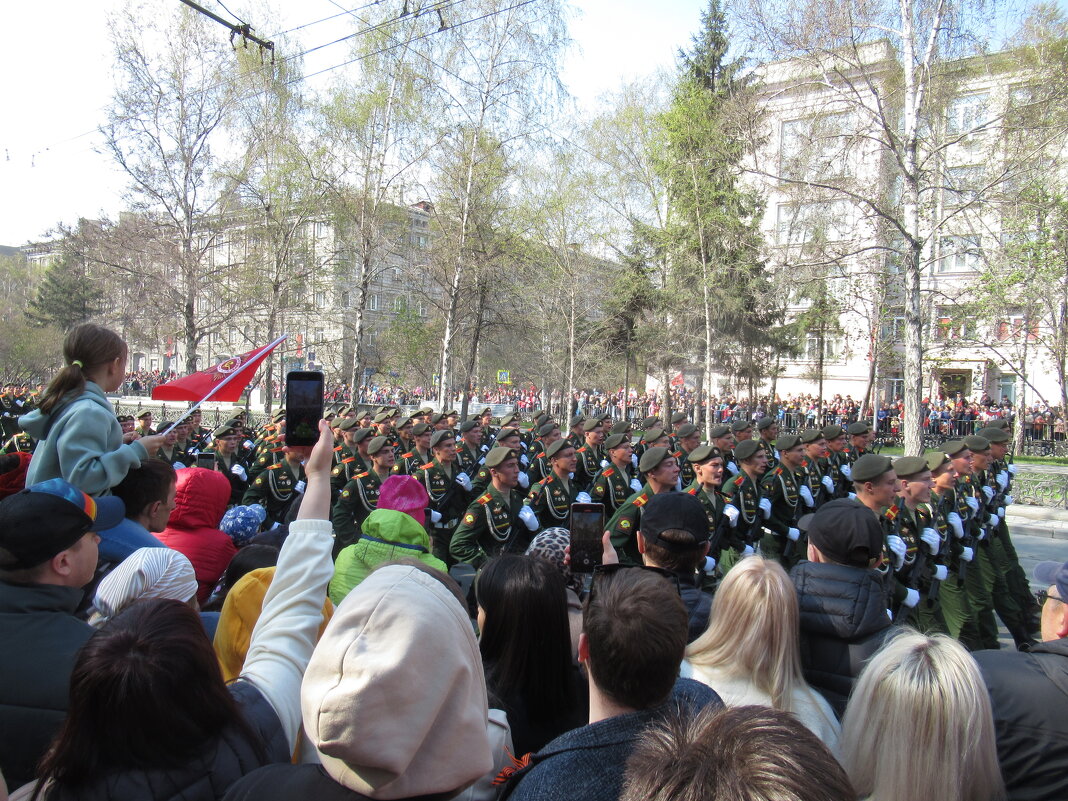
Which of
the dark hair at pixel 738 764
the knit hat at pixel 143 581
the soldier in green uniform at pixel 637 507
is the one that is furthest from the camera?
the soldier in green uniform at pixel 637 507

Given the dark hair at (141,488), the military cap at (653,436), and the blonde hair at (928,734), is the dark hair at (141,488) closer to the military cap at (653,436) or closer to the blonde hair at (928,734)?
the blonde hair at (928,734)

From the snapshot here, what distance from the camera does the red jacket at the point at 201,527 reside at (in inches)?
140

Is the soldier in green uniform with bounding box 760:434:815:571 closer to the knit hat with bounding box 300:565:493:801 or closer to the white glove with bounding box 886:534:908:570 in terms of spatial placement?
the white glove with bounding box 886:534:908:570

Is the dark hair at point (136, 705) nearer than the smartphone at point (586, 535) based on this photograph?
Yes

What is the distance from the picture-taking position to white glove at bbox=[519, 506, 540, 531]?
6723 millimetres

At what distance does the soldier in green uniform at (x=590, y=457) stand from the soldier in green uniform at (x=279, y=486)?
3902 mm

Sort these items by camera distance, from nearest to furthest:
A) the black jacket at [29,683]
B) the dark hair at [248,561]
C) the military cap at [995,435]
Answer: the black jacket at [29,683] < the dark hair at [248,561] < the military cap at [995,435]

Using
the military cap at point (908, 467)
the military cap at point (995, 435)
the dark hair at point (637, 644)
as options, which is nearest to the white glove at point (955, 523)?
the military cap at point (908, 467)

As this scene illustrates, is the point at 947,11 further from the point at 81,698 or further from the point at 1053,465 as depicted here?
the point at 81,698

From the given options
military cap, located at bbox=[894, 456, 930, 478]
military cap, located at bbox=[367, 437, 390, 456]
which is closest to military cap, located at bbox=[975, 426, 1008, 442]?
military cap, located at bbox=[894, 456, 930, 478]

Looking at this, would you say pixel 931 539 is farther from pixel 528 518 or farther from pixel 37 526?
pixel 37 526

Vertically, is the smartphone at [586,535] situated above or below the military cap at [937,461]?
below

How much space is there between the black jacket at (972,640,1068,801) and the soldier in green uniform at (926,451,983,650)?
15.7 ft

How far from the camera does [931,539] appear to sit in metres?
5.90
